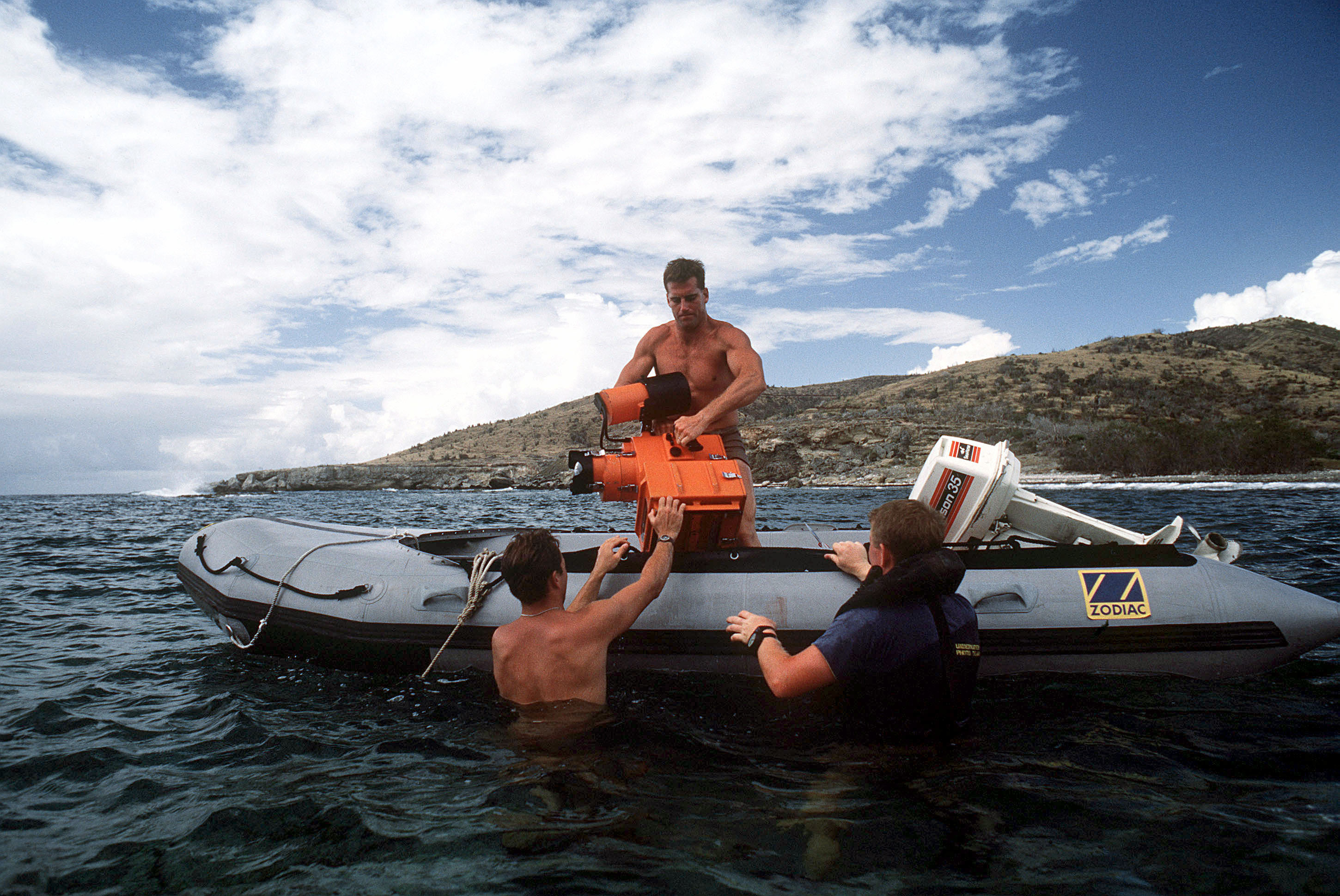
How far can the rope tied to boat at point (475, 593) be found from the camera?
14.0ft

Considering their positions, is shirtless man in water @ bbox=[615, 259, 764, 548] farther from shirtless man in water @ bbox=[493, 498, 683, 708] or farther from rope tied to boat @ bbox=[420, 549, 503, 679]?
rope tied to boat @ bbox=[420, 549, 503, 679]

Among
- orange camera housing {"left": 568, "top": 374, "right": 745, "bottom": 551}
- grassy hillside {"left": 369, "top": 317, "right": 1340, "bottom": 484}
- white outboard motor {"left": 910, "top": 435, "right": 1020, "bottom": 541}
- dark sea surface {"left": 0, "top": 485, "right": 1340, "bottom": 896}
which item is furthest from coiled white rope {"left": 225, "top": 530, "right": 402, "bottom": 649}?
grassy hillside {"left": 369, "top": 317, "right": 1340, "bottom": 484}

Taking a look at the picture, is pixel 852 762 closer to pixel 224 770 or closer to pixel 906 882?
pixel 906 882

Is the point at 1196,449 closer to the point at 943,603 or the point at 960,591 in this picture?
the point at 960,591

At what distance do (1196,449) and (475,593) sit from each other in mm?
31071

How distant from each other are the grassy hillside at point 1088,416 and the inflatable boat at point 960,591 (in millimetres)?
27153

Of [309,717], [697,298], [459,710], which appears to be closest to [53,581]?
[309,717]

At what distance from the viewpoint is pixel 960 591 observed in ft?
13.3

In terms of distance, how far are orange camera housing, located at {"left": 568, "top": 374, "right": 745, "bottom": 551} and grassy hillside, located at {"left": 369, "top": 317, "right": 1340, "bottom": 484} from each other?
27.8 metres

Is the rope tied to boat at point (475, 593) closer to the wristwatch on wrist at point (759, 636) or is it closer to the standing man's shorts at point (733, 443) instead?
the standing man's shorts at point (733, 443)

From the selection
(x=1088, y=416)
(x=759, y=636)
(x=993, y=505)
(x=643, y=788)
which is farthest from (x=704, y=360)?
(x=1088, y=416)

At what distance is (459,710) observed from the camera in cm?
387

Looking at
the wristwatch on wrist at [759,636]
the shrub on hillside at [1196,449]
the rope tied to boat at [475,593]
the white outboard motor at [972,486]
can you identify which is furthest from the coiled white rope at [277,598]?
the shrub on hillside at [1196,449]

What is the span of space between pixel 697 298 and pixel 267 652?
12.7 feet
